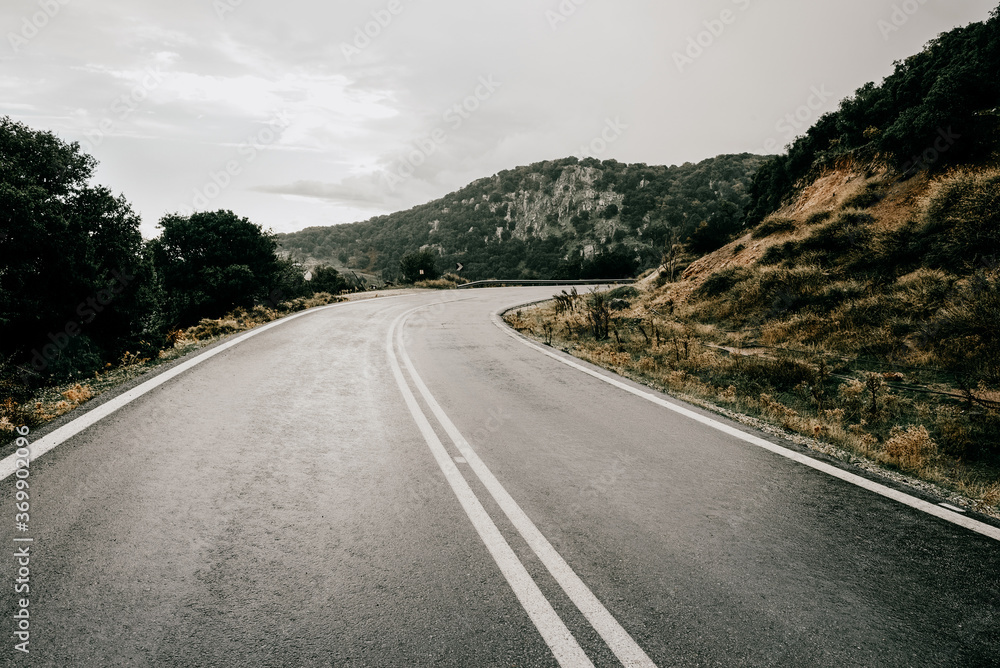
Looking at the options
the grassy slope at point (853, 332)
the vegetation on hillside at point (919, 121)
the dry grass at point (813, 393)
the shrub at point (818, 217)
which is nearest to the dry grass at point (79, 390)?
the dry grass at point (813, 393)

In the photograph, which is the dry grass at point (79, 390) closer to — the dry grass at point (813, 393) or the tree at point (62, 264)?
the tree at point (62, 264)

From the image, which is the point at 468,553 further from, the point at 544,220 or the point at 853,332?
the point at 544,220

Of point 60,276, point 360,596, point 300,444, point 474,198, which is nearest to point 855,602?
point 360,596

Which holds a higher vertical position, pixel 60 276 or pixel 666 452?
pixel 60 276

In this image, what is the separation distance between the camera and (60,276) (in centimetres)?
1755

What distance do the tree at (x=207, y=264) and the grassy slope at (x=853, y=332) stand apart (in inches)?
975

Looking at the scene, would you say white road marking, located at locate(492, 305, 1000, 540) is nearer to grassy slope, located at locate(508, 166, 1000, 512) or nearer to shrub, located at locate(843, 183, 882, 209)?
grassy slope, located at locate(508, 166, 1000, 512)

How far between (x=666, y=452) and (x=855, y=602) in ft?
6.87

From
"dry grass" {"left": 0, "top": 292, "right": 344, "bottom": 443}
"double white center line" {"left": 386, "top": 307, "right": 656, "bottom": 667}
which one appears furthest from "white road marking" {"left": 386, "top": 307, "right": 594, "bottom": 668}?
"dry grass" {"left": 0, "top": 292, "right": 344, "bottom": 443}

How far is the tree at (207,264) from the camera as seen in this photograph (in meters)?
30.9

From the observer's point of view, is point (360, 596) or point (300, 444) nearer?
point (360, 596)

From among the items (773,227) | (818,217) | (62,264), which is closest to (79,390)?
(62,264)

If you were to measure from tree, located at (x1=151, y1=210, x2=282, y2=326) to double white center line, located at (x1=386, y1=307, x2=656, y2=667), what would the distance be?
104ft

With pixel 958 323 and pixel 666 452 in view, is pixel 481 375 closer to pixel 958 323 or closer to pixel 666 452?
pixel 666 452
